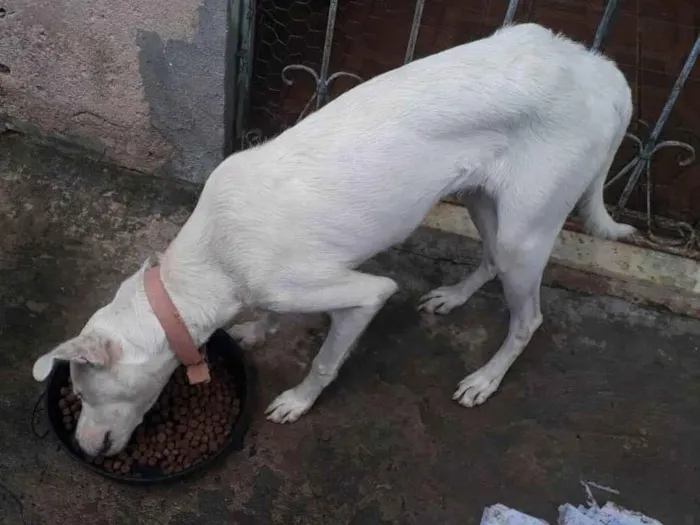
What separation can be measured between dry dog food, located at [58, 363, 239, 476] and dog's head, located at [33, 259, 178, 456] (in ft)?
0.95

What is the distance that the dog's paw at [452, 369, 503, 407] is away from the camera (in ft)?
10.3

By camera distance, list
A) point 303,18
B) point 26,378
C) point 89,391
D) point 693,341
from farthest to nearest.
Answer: point 303,18 < point 693,341 < point 26,378 < point 89,391

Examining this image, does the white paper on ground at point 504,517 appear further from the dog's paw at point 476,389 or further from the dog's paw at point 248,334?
the dog's paw at point 248,334

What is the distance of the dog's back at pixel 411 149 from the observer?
2.29 m

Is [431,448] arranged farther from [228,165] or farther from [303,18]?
[303,18]

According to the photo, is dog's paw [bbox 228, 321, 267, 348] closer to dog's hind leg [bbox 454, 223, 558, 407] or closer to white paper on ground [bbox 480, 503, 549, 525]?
dog's hind leg [bbox 454, 223, 558, 407]

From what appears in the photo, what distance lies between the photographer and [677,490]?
3.01m

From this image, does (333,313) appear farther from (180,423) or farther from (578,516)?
(578,516)

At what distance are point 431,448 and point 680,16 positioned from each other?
396cm

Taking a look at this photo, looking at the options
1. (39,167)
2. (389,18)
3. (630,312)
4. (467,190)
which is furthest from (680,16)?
(39,167)

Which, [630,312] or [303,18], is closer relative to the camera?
[630,312]

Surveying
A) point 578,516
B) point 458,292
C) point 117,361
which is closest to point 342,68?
point 458,292

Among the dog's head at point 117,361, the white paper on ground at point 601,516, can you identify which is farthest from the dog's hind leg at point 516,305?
the dog's head at point 117,361

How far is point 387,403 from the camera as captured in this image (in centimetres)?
312
